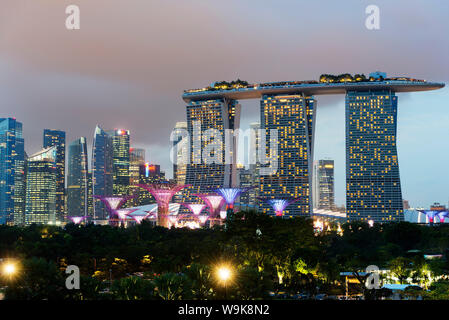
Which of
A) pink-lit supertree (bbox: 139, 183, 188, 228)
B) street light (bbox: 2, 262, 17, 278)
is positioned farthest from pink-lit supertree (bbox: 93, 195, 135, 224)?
street light (bbox: 2, 262, 17, 278)

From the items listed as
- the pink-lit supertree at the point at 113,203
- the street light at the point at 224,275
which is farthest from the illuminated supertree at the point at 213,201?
the street light at the point at 224,275

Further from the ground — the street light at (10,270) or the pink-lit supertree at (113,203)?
the street light at (10,270)

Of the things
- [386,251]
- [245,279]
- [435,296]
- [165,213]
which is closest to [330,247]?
[386,251]

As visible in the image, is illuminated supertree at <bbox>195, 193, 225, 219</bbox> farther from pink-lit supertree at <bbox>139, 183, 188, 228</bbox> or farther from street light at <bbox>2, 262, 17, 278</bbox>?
street light at <bbox>2, 262, 17, 278</bbox>

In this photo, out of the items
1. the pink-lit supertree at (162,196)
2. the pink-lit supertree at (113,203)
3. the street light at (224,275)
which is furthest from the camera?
the pink-lit supertree at (113,203)

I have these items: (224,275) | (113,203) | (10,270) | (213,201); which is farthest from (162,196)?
(224,275)

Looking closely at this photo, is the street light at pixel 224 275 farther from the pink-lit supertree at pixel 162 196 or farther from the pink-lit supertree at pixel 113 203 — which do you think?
the pink-lit supertree at pixel 113 203

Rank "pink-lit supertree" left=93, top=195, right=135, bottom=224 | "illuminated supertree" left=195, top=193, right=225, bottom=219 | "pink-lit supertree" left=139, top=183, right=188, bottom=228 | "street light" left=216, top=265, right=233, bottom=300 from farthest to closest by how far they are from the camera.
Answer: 1. "pink-lit supertree" left=93, top=195, right=135, bottom=224
2. "illuminated supertree" left=195, top=193, right=225, bottom=219
3. "pink-lit supertree" left=139, top=183, right=188, bottom=228
4. "street light" left=216, top=265, right=233, bottom=300

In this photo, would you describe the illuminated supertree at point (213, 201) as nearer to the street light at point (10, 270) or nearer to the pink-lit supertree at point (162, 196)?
the pink-lit supertree at point (162, 196)

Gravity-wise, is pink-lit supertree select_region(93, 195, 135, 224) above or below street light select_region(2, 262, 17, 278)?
below

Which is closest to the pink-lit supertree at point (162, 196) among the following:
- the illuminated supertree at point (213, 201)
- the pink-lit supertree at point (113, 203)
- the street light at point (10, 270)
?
the illuminated supertree at point (213, 201)

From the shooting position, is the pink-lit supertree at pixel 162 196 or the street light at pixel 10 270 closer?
the street light at pixel 10 270

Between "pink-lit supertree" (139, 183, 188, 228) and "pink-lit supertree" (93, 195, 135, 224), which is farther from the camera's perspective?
"pink-lit supertree" (93, 195, 135, 224)

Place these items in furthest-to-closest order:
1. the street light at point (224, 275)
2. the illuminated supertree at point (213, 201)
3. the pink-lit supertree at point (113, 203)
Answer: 1. the pink-lit supertree at point (113, 203)
2. the illuminated supertree at point (213, 201)
3. the street light at point (224, 275)
